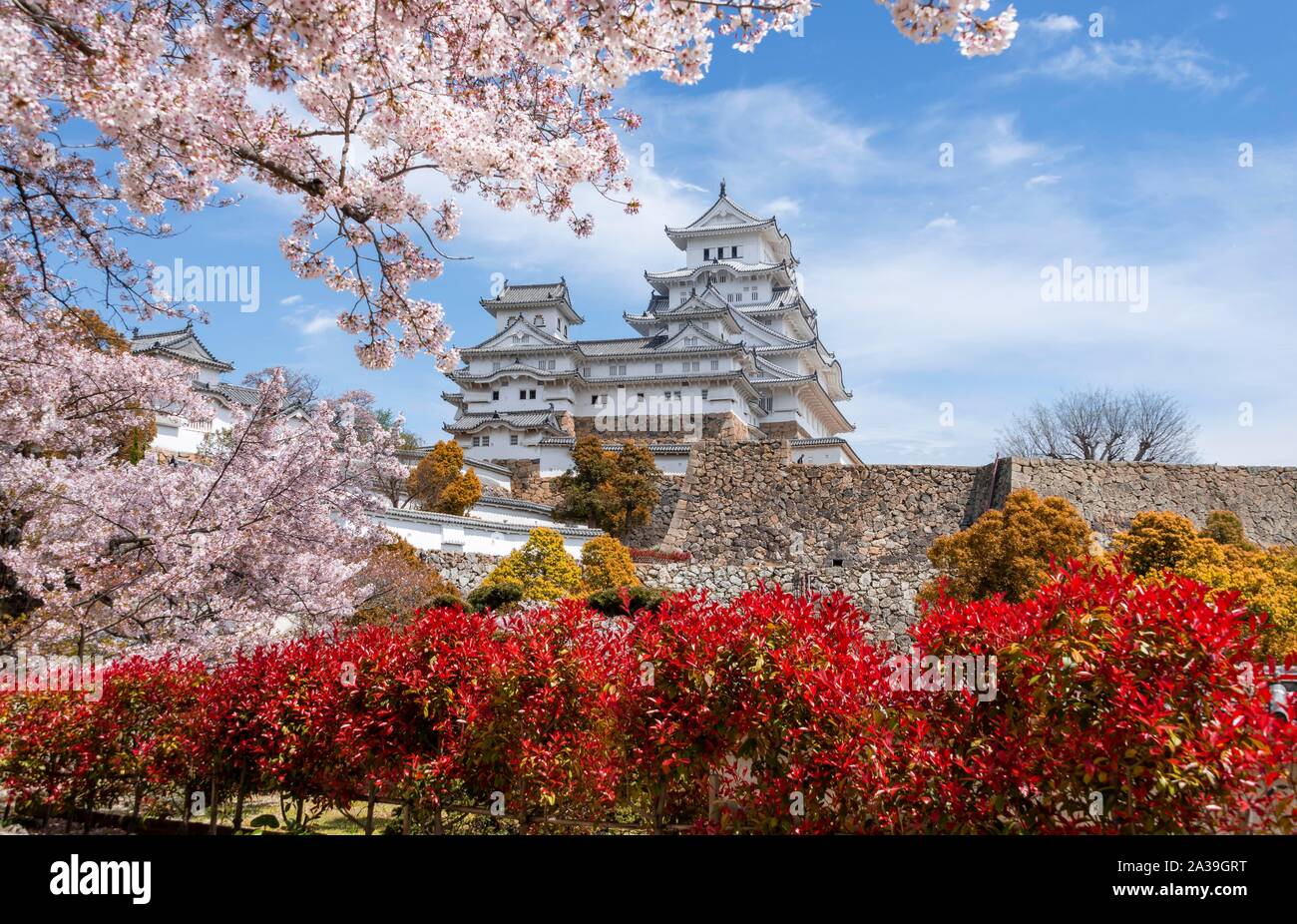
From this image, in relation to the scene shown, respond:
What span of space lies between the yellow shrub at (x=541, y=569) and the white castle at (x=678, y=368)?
1527 centimetres

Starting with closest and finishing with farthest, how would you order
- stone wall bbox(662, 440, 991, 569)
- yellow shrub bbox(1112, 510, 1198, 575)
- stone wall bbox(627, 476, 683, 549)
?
yellow shrub bbox(1112, 510, 1198, 575), stone wall bbox(662, 440, 991, 569), stone wall bbox(627, 476, 683, 549)

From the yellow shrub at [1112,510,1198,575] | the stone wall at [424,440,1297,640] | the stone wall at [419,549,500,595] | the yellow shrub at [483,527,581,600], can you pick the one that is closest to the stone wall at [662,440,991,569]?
the stone wall at [424,440,1297,640]

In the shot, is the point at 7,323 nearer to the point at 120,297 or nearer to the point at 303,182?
the point at 120,297

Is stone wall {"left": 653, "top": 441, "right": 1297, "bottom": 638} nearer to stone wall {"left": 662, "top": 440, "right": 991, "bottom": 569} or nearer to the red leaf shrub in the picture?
stone wall {"left": 662, "top": 440, "right": 991, "bottom": 569}

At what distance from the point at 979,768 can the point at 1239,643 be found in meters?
0.96

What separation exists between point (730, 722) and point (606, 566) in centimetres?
1626

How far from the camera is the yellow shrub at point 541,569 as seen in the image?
17.7 m

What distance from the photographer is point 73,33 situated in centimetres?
325

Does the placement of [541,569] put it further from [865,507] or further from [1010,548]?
[865,507]

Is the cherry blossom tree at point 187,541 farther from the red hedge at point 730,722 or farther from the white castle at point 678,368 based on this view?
the white castle at point 678,368

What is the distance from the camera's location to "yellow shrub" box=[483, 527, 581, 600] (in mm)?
17656

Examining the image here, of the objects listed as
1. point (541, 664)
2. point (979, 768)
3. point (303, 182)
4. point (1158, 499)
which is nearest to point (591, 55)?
point (303, 182)

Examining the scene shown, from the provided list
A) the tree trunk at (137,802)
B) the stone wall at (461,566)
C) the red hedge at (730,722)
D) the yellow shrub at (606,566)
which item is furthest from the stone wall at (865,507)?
the red hedge at (730,722)

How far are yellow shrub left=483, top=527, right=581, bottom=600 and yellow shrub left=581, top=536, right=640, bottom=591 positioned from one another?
96 centimetres
